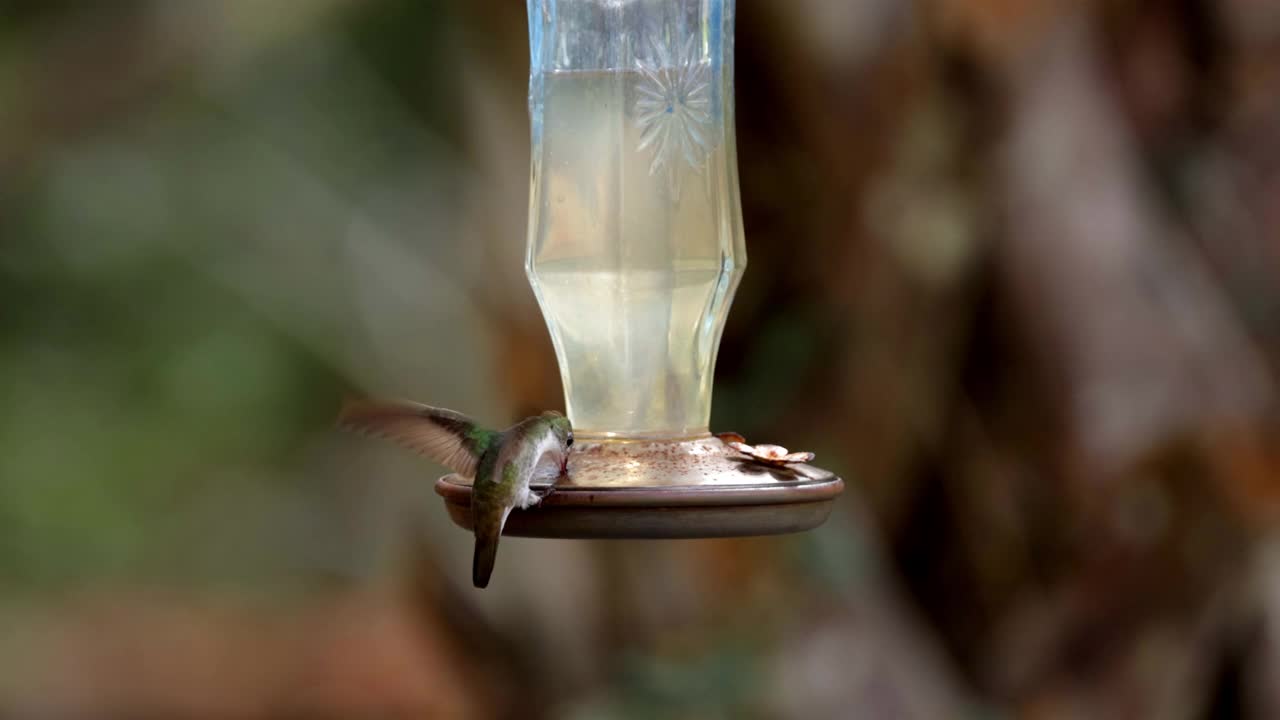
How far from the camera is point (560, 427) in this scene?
7.74 ft

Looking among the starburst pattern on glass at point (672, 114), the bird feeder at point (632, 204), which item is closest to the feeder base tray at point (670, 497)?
the bird feeder at point (632, 204)

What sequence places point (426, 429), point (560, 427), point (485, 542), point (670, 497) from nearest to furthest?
point (670, 497) < point (485, 542) < point (560, 427) < point (426, 429)

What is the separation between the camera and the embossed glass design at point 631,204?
269cm

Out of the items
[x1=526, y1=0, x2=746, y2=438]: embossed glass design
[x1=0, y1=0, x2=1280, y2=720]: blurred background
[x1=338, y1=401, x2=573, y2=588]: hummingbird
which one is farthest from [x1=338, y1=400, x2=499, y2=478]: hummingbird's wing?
[x1=0, y1=0, x2=1280, y2=720]: blurred background

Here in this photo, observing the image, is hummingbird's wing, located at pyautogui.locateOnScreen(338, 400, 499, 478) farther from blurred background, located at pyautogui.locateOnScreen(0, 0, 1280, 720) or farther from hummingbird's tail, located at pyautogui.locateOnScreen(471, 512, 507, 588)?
blurred background, located at pyautogui.locateOnScreen(0, 0, 1280, 720)

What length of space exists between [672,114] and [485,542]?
33.2 inches

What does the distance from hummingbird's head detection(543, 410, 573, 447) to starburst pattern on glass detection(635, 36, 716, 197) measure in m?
0.51

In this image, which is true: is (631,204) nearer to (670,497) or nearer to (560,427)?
(560,427)

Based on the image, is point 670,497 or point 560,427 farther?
point 560,427

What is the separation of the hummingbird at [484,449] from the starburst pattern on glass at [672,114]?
0.53m

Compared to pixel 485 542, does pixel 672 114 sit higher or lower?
higher

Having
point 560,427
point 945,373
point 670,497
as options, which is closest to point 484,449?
Answer: point 560,427

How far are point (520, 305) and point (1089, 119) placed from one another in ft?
6.46

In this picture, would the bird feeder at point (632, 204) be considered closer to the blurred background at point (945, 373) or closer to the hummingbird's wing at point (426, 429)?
the hummingbird's wing at point (426, 429)
